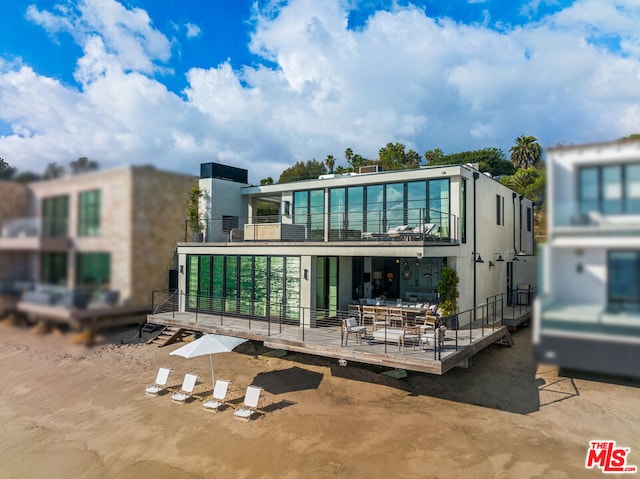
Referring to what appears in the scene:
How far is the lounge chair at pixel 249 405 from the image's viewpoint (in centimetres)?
1446

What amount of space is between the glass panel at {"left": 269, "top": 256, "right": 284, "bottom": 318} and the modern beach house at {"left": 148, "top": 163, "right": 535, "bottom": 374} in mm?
42

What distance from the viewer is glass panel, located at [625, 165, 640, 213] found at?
4.72 ft

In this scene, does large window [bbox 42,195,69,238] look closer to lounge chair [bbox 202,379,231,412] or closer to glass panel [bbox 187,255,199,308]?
lounge chair [bbox 202,379,231,412]

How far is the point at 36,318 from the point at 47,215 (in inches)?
21.2

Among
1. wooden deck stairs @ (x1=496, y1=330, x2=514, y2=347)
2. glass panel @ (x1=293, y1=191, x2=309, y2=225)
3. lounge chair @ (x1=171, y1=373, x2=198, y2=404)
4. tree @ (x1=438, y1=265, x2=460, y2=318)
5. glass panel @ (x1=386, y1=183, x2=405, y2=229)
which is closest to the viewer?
tree @ (x1=438, y1=265, x2=460, y2=318)

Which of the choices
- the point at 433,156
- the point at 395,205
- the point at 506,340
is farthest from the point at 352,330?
the point at 433,156

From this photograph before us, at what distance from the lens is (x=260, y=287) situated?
1756cm

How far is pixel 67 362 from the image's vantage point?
17.4 metres

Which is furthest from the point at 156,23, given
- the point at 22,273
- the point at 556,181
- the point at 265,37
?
the point at 556,181

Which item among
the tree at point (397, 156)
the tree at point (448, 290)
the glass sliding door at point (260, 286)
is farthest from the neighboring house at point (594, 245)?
the tree at point (397, 156)

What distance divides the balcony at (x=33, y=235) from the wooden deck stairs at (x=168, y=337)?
1823 cm

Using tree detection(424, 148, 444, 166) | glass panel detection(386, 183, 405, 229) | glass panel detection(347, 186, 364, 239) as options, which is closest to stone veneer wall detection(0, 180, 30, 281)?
glass panel detection(386, 183, 405, 229)

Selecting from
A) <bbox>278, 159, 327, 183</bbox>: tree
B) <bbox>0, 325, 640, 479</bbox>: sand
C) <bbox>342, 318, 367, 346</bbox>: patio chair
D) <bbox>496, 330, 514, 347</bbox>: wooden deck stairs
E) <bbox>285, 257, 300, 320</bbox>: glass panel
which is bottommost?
<bbox>0, 325, 640, 479</bbox>: sand

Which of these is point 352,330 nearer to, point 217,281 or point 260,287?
point 260,287
